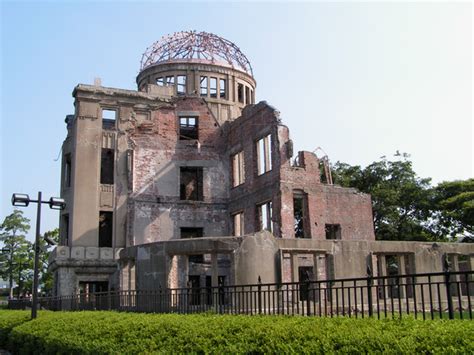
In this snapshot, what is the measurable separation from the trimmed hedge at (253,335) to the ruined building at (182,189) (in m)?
11.7

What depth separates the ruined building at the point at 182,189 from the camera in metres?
26.5

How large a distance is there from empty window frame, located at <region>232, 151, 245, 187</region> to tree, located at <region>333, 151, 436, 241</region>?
1042cm

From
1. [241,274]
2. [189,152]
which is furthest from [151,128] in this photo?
[241,274]

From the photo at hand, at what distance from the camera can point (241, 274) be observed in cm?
1792

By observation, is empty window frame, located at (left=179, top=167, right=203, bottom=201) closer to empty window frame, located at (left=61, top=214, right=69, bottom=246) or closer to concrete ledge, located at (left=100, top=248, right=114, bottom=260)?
concrete ledge, located at (left=100, top=248, right=114, bottom=260)

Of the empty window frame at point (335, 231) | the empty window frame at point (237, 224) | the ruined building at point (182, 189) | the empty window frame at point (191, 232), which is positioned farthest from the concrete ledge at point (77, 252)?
the empty window frame at point (335, 231)

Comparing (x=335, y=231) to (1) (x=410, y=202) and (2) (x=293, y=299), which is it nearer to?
(1) (x=410, y=202)

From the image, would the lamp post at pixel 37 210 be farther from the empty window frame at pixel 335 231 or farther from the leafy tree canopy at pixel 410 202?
the leafy tree canopy at pixel 410 202

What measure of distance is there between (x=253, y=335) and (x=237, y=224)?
2460cm

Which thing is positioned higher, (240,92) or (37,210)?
(240,92)

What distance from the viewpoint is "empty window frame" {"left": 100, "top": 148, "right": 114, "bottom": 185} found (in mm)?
30509

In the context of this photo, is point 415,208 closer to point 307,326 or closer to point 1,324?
point 1,324

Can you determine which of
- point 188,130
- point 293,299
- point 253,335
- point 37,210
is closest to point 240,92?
point 188,130

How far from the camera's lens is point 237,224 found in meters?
31.5
